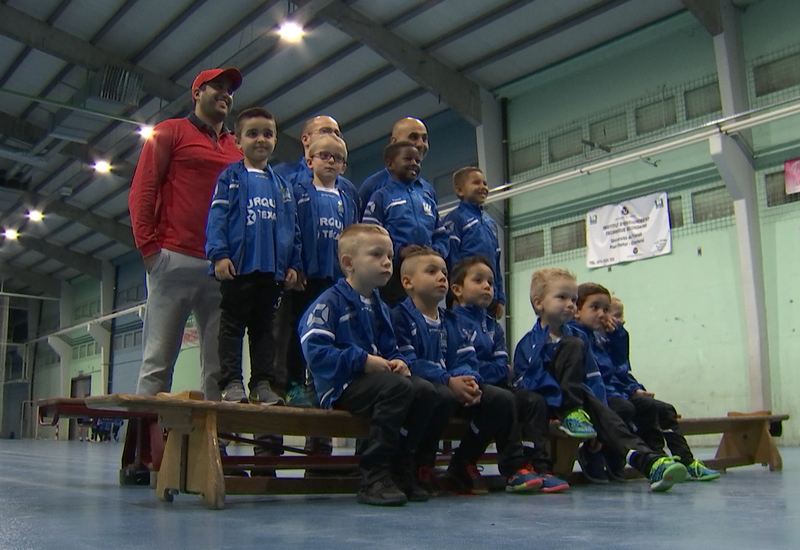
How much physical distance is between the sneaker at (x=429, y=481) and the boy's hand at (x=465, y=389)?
376 mm

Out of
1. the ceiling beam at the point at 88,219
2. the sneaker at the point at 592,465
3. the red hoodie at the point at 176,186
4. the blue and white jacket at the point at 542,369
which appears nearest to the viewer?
the red hoodie at the point at 176,186

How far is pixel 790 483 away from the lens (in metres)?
3.75

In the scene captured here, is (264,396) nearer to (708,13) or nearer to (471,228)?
(471,228)

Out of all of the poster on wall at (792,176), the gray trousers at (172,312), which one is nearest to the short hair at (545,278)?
the gray trousers at (172,312)

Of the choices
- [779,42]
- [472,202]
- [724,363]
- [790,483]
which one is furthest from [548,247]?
[790,483]

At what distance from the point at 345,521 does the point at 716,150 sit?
7.91m

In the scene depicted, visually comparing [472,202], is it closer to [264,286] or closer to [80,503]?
[264,286]

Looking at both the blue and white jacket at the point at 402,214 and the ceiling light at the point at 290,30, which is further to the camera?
the ceiling light at the point at 290,30

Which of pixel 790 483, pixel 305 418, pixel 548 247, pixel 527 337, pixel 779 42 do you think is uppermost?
pixel 779 42

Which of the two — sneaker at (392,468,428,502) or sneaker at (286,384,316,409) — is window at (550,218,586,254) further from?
sneaker at (392,468,428,502)

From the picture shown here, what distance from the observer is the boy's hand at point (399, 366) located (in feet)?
10.1

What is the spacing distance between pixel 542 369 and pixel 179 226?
6.35 ft

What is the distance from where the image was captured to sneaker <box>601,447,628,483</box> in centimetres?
415

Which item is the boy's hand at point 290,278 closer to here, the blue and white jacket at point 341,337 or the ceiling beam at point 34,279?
the blue and white jacket at point 341,337
